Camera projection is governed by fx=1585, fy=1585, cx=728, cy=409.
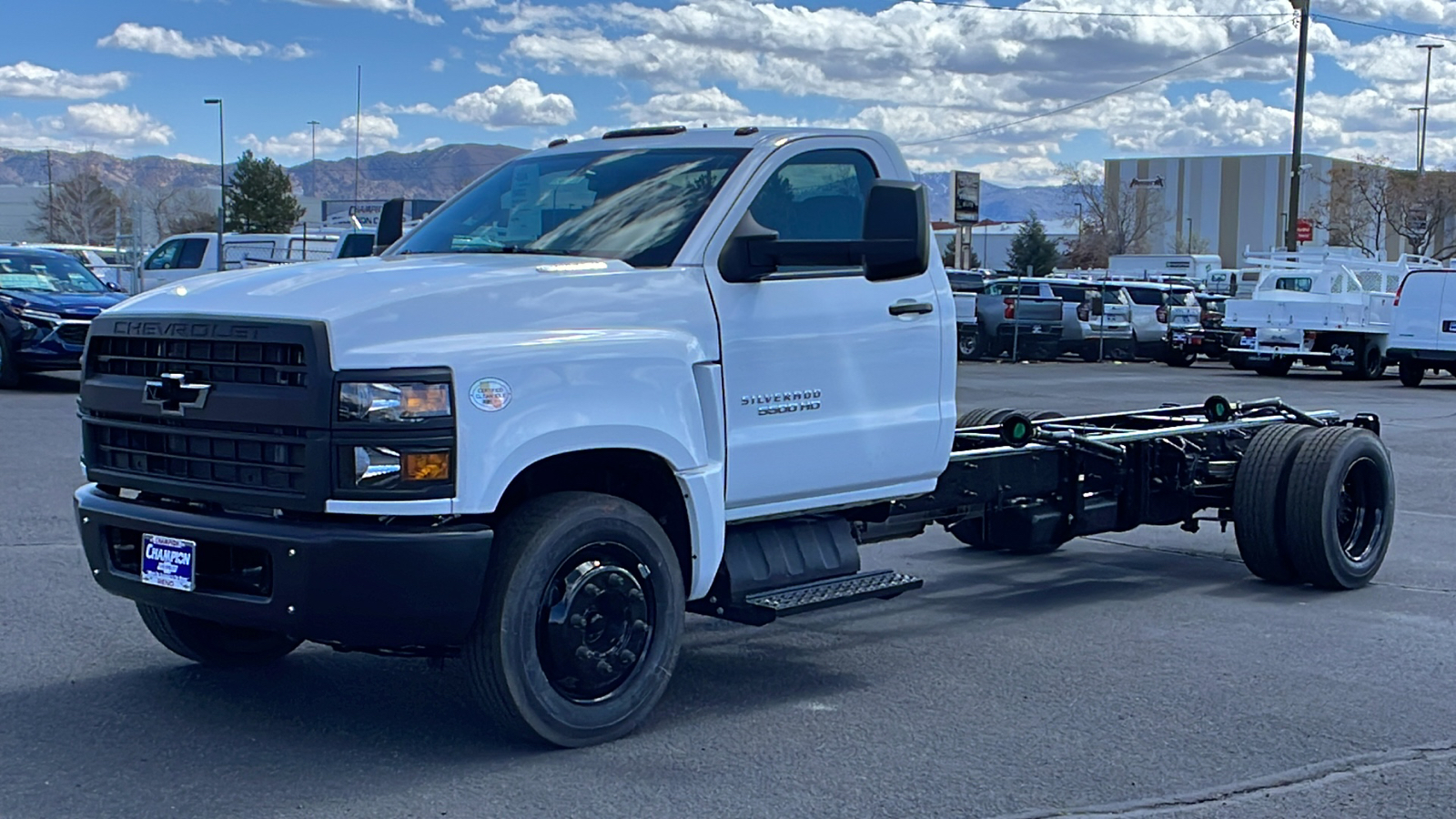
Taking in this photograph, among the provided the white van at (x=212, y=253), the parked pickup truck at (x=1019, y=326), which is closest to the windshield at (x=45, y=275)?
the white van at (x=212, y=253)

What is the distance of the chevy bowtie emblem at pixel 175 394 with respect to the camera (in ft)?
16.8

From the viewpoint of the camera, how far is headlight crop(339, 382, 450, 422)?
4855mm

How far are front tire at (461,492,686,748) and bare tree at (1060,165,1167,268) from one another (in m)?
104

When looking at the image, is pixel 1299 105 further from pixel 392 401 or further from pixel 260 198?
pixel 260 198

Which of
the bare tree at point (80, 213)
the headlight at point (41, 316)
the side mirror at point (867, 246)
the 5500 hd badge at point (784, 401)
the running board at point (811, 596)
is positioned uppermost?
the bare tree at point (80, 213)

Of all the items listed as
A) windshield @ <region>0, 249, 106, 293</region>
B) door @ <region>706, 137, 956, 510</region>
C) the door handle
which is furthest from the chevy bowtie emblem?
windshield @ <region>0, 249, 106, 293</region>

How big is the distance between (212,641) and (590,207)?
2270mm

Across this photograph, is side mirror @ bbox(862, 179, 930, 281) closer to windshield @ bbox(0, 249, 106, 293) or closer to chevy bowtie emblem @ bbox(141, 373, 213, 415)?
chevy bowtie emblem @ bbox(141, 373, 213, 415)

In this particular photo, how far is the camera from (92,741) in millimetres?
5363

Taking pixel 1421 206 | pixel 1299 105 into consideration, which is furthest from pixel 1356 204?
pixel 1299 105

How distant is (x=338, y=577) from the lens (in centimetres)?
483

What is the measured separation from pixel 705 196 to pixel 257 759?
259 centimetres

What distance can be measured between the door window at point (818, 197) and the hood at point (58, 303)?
14036mm

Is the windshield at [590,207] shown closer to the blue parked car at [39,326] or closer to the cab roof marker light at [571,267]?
the cab roof marker light at [571,267]
